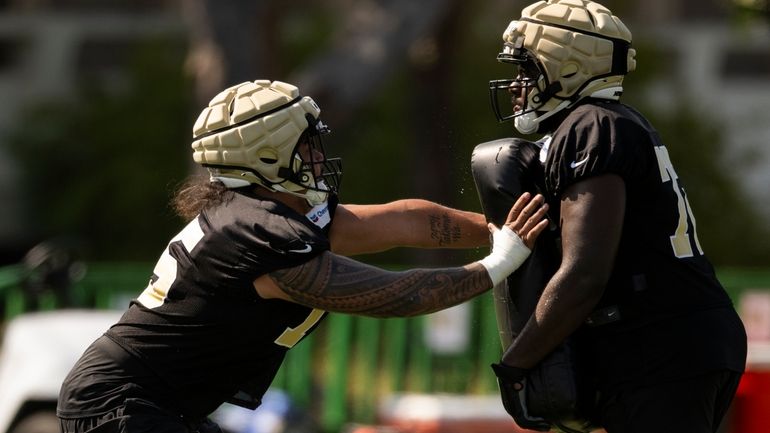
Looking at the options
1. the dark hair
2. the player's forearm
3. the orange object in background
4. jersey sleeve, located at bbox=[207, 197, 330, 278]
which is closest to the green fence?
the orange object in background

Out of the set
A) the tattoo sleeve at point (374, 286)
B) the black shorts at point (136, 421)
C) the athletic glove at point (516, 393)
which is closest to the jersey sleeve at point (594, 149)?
the tattoo sleeve at point (374, 286)

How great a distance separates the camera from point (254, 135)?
468 cm

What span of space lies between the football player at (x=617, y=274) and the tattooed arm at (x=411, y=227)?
0.59 metres

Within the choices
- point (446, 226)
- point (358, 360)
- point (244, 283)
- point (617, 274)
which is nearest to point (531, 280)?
point (617, 274)

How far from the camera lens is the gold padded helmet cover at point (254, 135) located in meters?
4.68

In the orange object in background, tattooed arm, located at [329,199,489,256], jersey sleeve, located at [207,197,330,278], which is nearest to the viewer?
jersey sleeve, located at [207,197,330,278]

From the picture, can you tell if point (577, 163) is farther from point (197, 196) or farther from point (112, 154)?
point (112, 154)

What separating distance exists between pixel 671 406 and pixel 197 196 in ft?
5.39

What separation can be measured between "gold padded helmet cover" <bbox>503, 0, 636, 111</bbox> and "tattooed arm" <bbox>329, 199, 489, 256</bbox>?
0.59 meters

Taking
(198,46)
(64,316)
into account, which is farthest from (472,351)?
(198,46)

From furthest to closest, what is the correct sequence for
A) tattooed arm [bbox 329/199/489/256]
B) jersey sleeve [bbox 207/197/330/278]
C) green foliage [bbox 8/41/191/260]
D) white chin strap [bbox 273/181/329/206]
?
green foliage [bbox 8/41/191/260]
tattooed arm [bbox 329/199/489/256]
white chin strap [bbox 273/181/329/206]
jersey sleeve [bbox 207/197/330/278]

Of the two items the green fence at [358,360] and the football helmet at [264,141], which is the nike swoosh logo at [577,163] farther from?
the green fence at [358,360]

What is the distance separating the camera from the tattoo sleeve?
4.52 m

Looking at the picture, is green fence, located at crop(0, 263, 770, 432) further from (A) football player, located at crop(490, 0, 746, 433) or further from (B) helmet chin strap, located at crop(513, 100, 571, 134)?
(A) football player, located at crop(490, 0, 746, 433)
